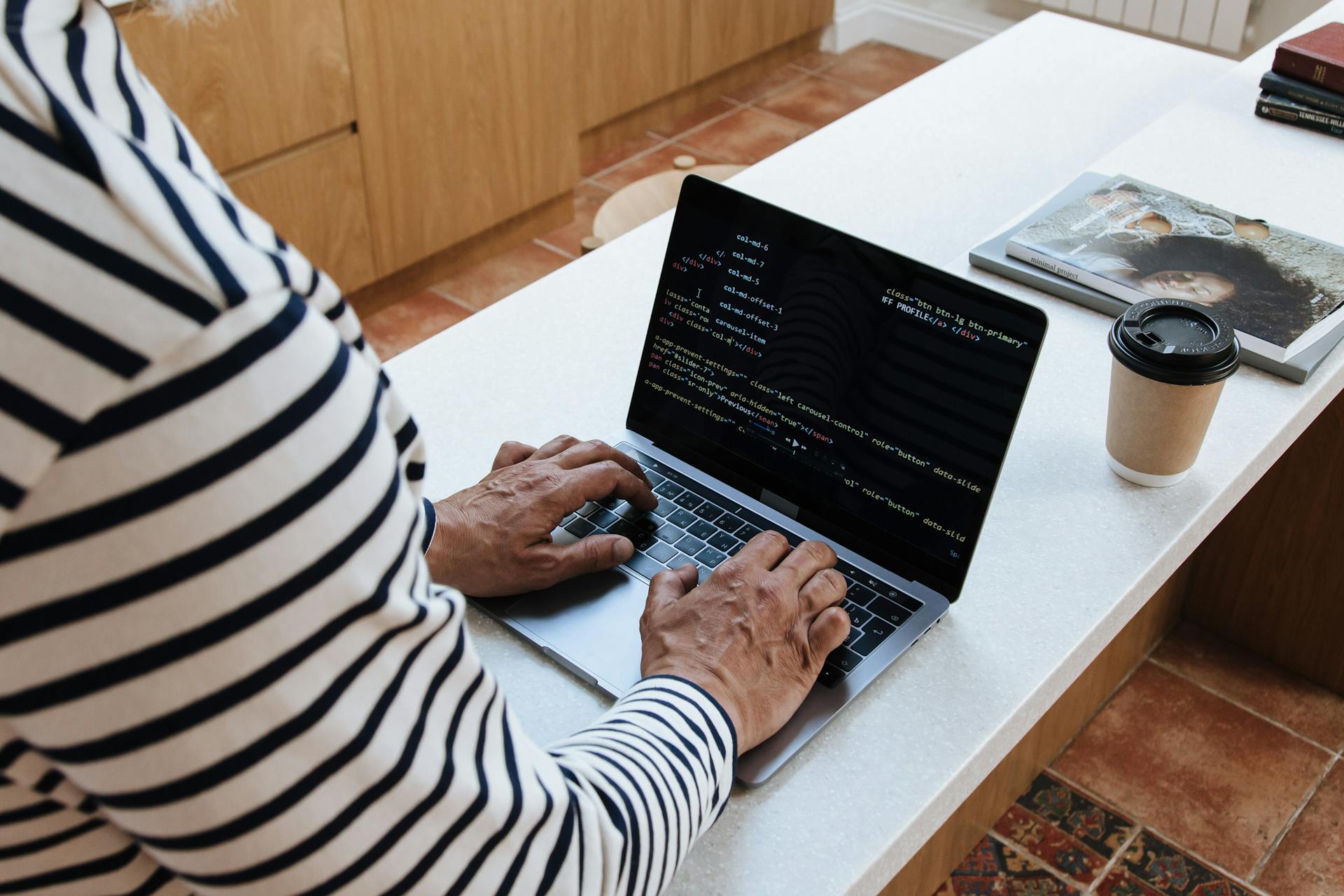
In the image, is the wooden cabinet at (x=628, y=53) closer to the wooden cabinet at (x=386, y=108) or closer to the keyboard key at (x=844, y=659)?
the wooden cabinet at (x=386, y=108)

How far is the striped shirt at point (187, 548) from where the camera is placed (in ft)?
1.37

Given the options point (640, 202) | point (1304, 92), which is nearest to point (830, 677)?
point (1304, 92)

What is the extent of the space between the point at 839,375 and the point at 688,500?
0.57ft

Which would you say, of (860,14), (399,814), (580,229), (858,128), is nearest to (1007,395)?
(399,814)

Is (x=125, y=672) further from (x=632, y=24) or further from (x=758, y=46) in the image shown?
(x=758, y=46)

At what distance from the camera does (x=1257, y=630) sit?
196 cm

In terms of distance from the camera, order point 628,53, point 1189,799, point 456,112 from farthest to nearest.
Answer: point 628,53 → point 456,112 → point 1189,799

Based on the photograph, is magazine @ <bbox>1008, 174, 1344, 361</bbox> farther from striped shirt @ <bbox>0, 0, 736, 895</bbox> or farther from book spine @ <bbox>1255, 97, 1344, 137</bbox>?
striped shirt @ <bbox>0, 0, 736, 895</bbox>

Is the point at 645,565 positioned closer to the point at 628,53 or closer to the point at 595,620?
the point at 595,620

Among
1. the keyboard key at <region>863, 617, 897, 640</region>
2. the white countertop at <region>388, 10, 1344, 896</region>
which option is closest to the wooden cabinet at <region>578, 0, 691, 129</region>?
the white countertop at <region>388, 10, 1344, 896</region>

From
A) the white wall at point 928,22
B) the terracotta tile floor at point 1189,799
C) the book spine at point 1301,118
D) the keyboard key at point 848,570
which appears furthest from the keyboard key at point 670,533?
the white wall at point 928,22

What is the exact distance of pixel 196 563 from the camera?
44cm

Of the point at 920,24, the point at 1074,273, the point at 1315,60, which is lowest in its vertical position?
the point at 920,24

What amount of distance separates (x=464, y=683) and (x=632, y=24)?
319 cm
